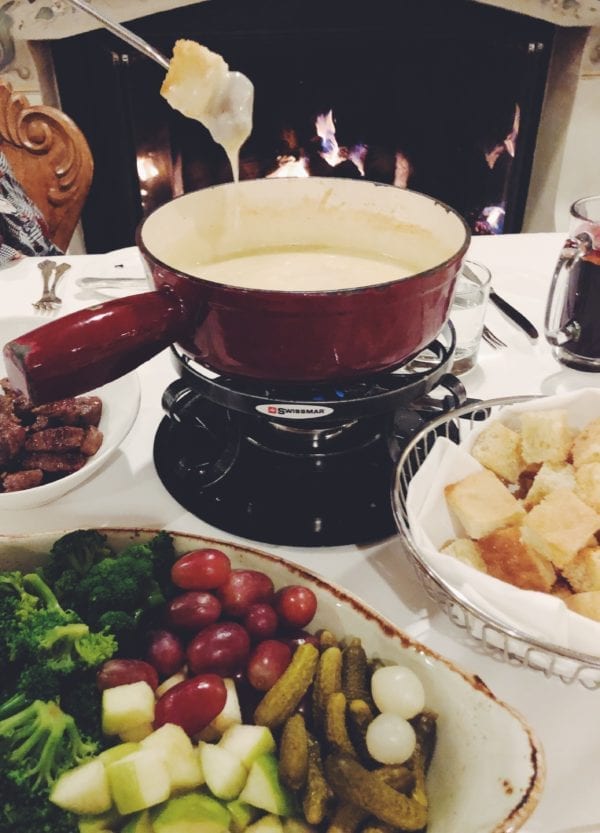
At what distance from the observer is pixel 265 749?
0.55m

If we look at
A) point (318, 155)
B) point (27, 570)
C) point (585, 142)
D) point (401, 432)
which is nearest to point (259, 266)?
point (401, 432)

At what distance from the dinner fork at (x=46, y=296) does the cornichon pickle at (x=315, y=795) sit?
95 cm

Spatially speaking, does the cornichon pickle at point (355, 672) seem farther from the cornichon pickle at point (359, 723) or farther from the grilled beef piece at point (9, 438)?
the grilled beef piece at point (9, 438)

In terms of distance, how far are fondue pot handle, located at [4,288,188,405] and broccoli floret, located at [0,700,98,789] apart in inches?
9.7

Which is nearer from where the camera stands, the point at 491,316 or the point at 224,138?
the point at 224,138

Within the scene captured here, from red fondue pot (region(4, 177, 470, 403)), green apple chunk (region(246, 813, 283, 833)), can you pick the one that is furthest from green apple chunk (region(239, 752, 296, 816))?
red fondue pot (region(4, 177, 470, 403))

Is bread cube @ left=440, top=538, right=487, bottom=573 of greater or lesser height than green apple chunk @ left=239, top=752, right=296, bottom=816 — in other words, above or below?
above

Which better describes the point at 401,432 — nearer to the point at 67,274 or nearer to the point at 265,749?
the point at 265,749

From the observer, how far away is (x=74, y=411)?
2.86 feet

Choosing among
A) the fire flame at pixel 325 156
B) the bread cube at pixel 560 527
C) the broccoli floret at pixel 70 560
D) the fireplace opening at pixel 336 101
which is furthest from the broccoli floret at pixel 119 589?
the fire flame at pixel 325 156

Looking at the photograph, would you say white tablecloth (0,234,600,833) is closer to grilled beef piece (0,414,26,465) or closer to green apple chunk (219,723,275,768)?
grilled beef piece (0,414,26,465)

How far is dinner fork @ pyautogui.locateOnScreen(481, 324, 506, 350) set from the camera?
45.7 inches

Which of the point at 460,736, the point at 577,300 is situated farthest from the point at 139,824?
the point at 577,300

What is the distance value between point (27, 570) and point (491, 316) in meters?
0.87
